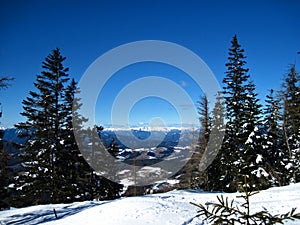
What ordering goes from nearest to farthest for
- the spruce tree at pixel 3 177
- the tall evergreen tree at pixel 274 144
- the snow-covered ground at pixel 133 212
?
1. the snow-covered ground at pixel 133 212
2. the spruce tree at pixel 3 177
3. the tall evergreen tree at pixel 274 144

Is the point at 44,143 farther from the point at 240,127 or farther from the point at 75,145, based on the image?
the point at 240,127

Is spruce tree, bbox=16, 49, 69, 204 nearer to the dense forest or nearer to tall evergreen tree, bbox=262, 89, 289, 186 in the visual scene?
the dense forest

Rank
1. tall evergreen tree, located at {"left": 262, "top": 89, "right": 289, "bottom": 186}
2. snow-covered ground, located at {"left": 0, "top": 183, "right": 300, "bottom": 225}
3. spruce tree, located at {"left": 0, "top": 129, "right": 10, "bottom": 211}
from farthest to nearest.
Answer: tall evergreen tree, located at {"left": 262, "top": 89, "right": 289, "bottom": 186} < spruce tree, located at {"left": 0, "top": 129, "right": 10, "bottom": 211} < snow-covered ground, located at {"left": 0, "top": 183, "right": 300, "bottom": 225}

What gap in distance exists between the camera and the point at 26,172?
62.4 ft

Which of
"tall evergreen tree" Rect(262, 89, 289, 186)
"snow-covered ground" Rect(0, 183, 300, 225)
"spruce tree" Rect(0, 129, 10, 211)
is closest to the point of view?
"snow-covered ground" Rect(0, 183, 300, 225)

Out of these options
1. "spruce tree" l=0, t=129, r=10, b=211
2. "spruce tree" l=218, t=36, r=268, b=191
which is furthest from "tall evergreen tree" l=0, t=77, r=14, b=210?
"spruce tree" l=218, t=36, r=268, b=191

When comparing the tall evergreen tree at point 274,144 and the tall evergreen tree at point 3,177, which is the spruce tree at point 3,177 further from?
the tall evergreen tree at point 274,144

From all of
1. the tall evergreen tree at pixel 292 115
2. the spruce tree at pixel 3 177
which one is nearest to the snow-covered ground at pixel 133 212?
the spruce tree at pixel 3 177

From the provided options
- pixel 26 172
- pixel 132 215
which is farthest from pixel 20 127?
pixel 132 215

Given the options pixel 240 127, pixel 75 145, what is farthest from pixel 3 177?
pixel 240 127

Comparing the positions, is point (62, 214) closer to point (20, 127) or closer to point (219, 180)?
point (20, 127)

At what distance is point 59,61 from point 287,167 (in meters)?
23.6

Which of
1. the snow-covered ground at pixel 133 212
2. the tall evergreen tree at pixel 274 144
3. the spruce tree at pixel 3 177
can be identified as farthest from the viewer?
the tall evergreen tree at pixel 274 144

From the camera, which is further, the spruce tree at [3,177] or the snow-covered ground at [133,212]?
the spruce tree at [3,177]
